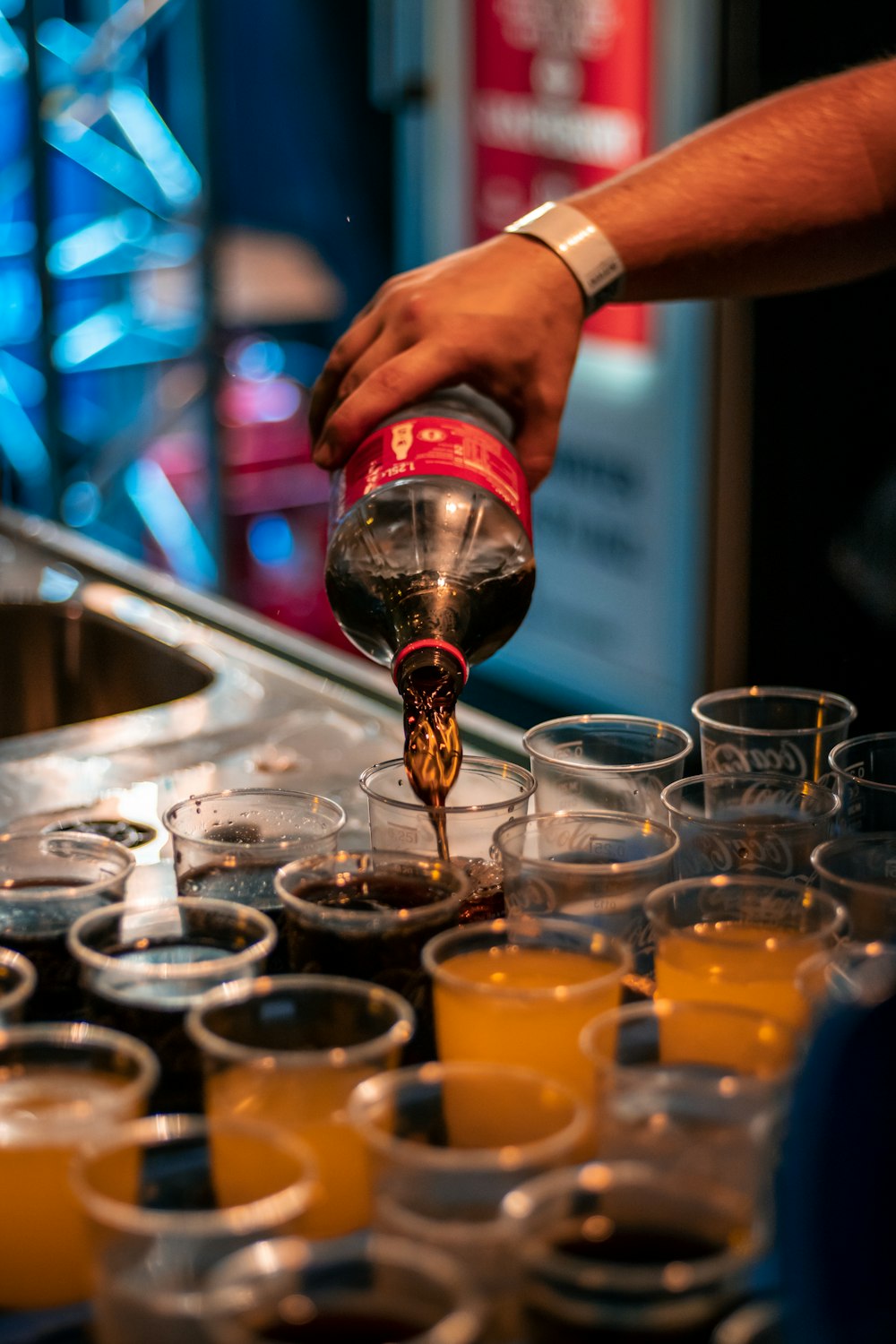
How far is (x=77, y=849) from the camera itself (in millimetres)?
1184

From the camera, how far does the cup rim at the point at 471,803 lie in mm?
1188

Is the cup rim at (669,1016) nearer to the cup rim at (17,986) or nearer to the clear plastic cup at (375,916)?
the clear plastic cup at (375,916)

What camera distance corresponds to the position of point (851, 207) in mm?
1617

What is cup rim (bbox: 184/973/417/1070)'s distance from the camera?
0.82m

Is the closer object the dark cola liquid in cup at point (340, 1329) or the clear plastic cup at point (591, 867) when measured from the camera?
the dark cola liquid in cup at point (340, 1329)

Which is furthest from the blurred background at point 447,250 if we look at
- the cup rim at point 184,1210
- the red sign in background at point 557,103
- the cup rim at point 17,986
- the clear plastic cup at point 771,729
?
the cup rim at point 184,1210

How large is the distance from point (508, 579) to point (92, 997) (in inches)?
A: 23.9

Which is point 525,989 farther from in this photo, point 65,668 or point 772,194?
point 65,668

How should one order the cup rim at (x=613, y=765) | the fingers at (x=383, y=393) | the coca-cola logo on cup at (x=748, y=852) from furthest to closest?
the fingers at (x=383, y=393), the cup rim at (x=613, y=765), the coca-cola logo on cup at (x=748, y=852)

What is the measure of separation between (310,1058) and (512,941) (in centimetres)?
22

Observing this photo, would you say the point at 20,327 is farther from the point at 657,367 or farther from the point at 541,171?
the point at 657,367

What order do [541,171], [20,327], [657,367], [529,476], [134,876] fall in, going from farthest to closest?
[20,327] → [541,171] → [657,367] → [529,476] → [134,876]

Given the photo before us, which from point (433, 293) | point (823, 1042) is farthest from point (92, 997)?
point (433, 293)

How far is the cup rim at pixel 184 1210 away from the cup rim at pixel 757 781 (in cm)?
46
